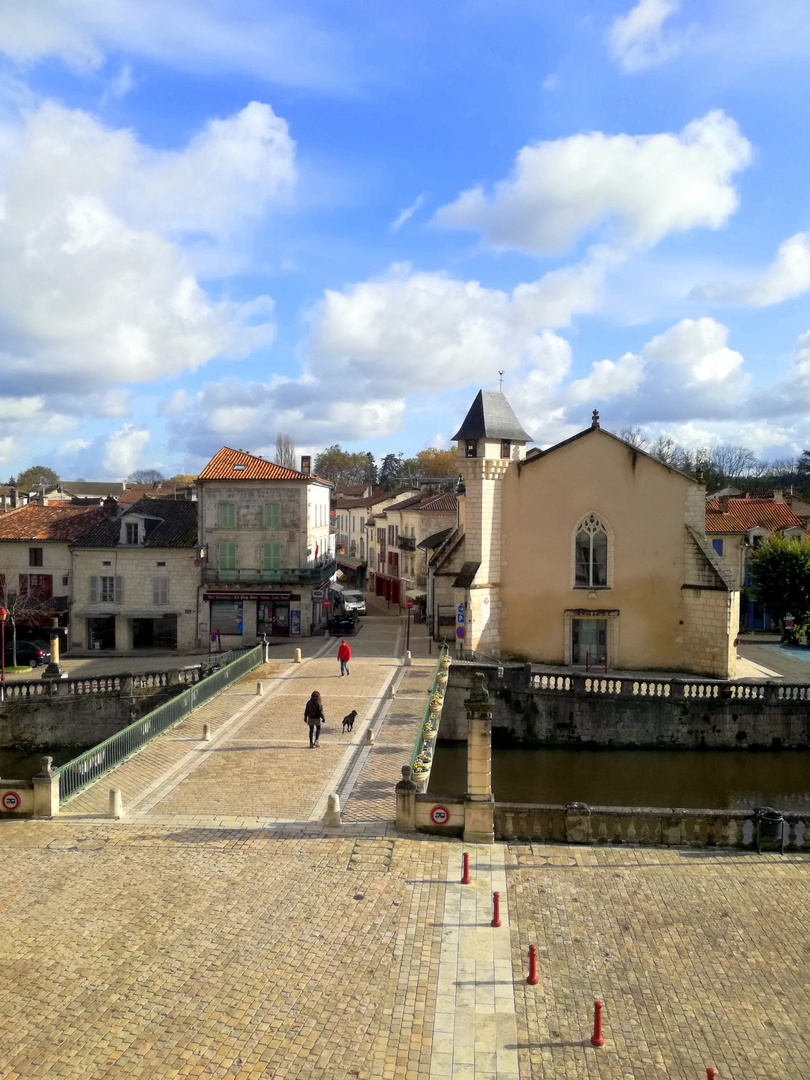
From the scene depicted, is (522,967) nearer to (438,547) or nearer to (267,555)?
(267,555)

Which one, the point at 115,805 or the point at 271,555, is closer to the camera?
the point at 115,805

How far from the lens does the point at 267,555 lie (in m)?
35.8

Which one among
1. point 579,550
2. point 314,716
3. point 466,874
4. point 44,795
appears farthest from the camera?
point 579,550

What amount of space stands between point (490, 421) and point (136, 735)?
1777 cm

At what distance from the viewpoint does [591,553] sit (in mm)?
30875

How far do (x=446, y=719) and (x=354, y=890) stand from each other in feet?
51.2

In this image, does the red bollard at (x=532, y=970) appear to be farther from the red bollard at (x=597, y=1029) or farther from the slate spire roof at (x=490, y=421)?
the slate spire roof at (x=490, y=421)

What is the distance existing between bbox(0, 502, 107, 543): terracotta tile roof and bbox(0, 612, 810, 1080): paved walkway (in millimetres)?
23079

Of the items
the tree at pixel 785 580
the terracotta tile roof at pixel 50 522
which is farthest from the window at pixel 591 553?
the terracotta tile roof at pixel 50 522

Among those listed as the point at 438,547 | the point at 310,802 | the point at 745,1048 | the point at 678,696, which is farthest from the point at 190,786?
the point at 438,547

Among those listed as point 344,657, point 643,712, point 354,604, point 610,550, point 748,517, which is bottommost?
point 643,712

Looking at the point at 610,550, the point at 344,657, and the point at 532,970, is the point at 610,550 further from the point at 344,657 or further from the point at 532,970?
the point at 532,970

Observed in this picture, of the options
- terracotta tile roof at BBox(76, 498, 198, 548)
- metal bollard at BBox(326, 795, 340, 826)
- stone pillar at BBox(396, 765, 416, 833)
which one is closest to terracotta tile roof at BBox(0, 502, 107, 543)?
terracotta tile roof at BBox(76, 498, 198, 548)

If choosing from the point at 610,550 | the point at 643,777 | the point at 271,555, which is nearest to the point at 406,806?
the point at 643,777
